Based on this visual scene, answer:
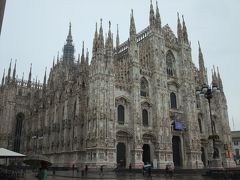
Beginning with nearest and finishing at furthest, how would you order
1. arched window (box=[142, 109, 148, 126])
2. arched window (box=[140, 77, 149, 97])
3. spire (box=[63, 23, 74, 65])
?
arched window (box=[142, 109, 148, 126])
arched window (box=[140, 77, 149, 97])
spire (box=[63, 23, 74, 65])

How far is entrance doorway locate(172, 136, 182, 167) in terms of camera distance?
42531 millimetres

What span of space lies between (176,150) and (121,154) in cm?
1177

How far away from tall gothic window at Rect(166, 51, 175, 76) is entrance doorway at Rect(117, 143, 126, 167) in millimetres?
17463

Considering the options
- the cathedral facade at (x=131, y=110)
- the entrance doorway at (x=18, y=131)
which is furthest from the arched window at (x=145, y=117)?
the entrance doorway at (x=18, y=131)

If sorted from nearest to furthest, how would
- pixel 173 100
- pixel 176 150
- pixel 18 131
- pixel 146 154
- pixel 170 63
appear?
pixel 146 154
pixel 176 150
pixel 173 100
pixel 170 63
pixel 18 131

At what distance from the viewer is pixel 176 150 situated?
43.2 m

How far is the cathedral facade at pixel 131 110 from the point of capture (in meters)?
35.2

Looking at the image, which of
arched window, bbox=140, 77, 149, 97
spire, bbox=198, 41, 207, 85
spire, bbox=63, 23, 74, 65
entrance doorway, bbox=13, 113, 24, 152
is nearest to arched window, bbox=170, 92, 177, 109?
arched window, bbox=140, 77, 149, 97

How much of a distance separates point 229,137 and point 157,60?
21958mm

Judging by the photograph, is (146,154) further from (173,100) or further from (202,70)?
(202,70)

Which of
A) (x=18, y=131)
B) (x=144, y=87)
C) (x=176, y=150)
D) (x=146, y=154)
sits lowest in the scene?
(x=146, y=154)

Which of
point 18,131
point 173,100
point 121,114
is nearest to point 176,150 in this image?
point 173,100

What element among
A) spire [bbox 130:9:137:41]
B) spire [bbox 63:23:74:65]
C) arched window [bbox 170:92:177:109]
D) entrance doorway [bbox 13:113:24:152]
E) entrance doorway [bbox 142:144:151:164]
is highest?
spire [bbox 63:23:74:65]

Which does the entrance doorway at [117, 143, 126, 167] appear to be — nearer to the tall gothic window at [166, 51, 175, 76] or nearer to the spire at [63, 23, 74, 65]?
the tall gothic window at [166, 51, 175, 76]
